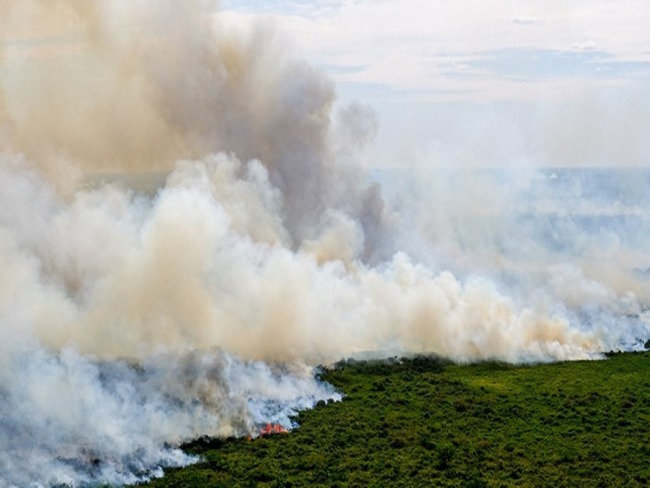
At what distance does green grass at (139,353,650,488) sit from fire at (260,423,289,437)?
39.3 inches

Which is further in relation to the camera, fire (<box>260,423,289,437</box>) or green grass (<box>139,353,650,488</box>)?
fire (<box>260,423,289,437</box>)

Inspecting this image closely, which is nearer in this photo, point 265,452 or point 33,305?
point 265,452

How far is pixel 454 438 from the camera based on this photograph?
4762 centimetres

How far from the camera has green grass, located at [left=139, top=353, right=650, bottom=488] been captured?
137ft

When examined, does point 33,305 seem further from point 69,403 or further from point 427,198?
point 427,198

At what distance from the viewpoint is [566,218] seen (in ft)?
420

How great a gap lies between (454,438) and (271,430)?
39.1 ft

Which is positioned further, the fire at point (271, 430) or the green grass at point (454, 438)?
the fire at point (271, 430)

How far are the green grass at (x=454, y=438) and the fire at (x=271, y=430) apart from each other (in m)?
1.00

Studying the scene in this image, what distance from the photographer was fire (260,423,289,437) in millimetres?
48491

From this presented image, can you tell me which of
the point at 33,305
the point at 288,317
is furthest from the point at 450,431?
the point at 33,305

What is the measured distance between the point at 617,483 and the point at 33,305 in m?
40.8

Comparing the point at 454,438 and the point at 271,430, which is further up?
the point at 271,430

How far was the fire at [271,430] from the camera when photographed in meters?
48.5
